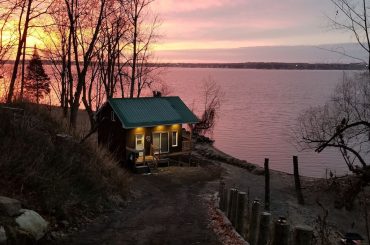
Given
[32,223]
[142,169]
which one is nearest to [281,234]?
[32,223]

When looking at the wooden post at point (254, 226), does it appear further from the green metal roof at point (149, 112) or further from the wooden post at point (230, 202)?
the green metal roof at point (149, 112)

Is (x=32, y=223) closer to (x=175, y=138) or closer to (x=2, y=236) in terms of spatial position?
(x=2, y=236)

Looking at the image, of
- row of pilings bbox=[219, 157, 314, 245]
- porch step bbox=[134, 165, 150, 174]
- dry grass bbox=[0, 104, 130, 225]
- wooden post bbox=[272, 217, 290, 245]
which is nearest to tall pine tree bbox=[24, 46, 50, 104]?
porch step bbox=[134, 165, 150, 174]

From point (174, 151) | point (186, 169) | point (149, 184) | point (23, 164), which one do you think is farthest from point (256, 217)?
point (174, 151)

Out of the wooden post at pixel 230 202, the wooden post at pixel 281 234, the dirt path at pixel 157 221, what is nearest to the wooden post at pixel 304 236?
the wooden post at pixel 281 234

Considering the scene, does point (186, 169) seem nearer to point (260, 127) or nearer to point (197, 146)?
point (197, 146)

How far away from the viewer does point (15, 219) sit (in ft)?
29.8

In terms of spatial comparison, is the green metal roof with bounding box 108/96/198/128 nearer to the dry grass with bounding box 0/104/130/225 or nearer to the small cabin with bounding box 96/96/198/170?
the small cabin with bounding box 96/96/198/170

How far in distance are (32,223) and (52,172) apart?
321 centimetres

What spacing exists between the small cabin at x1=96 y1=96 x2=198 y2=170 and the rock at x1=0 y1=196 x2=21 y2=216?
19.3m

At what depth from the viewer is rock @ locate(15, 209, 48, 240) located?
9.12m

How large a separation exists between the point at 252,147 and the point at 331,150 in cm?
944

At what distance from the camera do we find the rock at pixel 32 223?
29.9 ft

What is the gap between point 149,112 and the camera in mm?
31438
